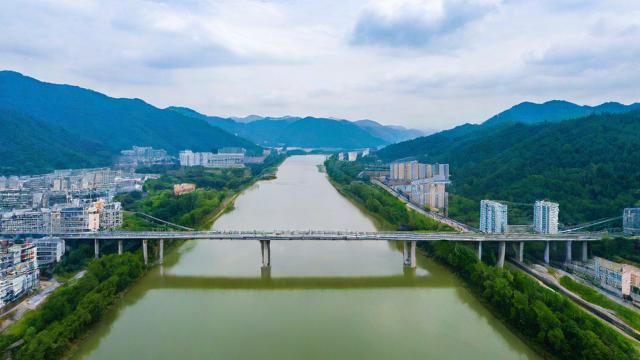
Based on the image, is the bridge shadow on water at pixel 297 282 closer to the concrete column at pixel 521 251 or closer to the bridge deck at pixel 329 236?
the bridge deck at pixel 329 236

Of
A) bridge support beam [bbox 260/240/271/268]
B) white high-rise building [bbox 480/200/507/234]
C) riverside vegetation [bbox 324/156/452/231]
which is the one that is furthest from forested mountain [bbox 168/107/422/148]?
bridge support beam [bbox 260/240/271/268]

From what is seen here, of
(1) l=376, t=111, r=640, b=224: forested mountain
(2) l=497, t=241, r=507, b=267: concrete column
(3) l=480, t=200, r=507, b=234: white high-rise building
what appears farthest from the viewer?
(1) l=376, t=111, r=640, b=224: forested mountain

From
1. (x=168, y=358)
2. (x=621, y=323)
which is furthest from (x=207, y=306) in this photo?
(x=621, y=323)

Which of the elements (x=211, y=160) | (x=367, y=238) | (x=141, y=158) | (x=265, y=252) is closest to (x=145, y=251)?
(x=265, y=252)

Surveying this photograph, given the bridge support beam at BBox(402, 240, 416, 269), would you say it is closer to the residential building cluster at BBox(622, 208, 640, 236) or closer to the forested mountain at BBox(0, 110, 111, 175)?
the residential building cluster at BBox(622, 208, 640, 236)

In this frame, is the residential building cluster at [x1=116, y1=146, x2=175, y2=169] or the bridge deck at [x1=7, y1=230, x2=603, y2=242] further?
the residential building cluster at [x1=116, y1=146, x2=175, y2=169]

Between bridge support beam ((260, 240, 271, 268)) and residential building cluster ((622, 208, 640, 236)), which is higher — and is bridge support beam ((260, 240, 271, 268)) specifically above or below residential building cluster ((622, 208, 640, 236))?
below
